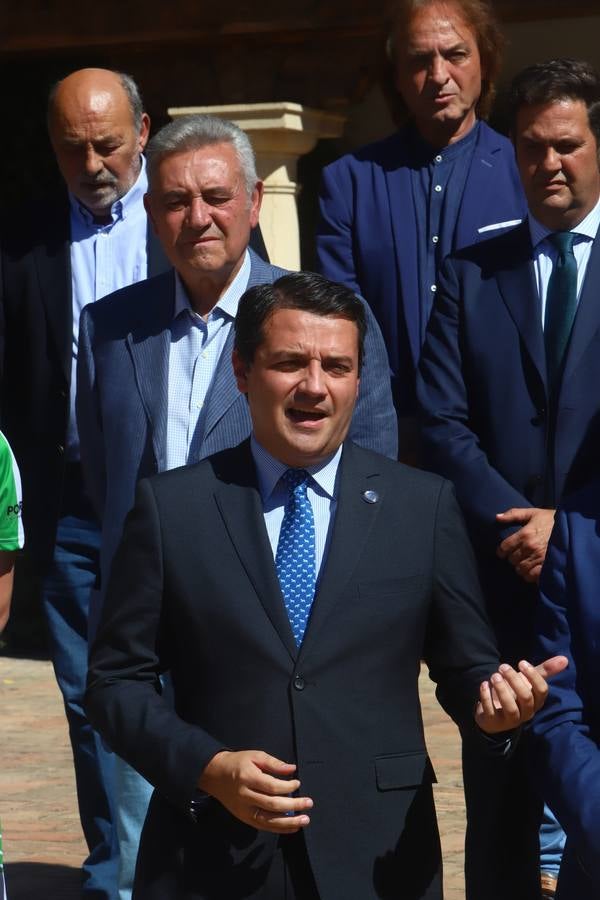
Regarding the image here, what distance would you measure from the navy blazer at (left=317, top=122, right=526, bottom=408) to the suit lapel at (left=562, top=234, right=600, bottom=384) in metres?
0.45

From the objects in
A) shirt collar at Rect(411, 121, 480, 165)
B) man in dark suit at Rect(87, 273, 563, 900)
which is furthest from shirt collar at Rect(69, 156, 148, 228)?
man in dark suit at Rect(87, 273, 563, 900)

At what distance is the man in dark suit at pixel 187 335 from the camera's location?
4027 millimetres

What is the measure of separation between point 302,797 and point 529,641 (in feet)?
3.91

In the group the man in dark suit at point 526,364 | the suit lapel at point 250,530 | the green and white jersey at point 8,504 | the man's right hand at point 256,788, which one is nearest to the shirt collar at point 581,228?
the man in dark suit at point 526,364

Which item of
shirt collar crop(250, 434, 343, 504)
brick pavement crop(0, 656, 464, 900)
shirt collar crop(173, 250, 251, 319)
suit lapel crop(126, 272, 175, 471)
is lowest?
brick pavement crop(0, 656, 464, 900)

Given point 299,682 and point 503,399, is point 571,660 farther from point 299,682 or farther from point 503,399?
point 503,399

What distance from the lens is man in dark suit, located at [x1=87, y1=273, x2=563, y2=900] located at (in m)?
3.14

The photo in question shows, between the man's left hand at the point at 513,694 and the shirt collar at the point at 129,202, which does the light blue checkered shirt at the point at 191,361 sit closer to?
the shirt collar at the point at 129,202

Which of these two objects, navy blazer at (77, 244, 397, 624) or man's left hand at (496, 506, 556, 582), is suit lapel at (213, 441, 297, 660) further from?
man's left hand at (496, 506, 556, 582)

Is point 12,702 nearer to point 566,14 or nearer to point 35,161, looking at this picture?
point 35,161

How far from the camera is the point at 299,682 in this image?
10.4 feet

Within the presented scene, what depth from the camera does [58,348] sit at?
16.0ft

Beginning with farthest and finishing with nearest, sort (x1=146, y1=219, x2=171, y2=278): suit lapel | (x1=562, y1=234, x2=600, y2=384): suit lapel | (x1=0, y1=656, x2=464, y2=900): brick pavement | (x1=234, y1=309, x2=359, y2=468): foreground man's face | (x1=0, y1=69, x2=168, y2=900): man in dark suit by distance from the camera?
(x1=0, y1=656, x2=464, y2=900): brick pavement < (x1=0, y1=69, x2=168, y2=900): man in dark suit < (x1=146, y1=219, x2=171, y2=278): suit lapel < (x1=562, y1=234, x2=600, y2=384): suit lapel < (x1=234, y1=309, x2=359, y2=468): foreground man's face

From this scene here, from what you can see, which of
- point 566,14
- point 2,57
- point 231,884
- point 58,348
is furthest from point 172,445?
point 2,57
